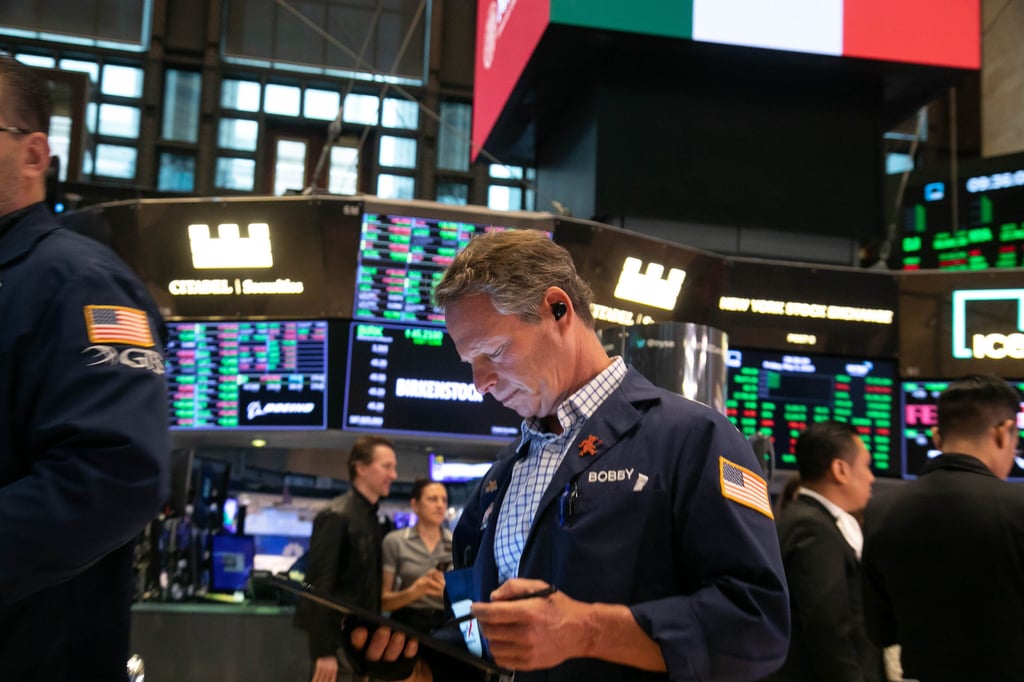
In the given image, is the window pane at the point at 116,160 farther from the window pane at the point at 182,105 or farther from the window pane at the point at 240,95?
the window pane at the point at 240,95

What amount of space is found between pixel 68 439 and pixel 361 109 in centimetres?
1330

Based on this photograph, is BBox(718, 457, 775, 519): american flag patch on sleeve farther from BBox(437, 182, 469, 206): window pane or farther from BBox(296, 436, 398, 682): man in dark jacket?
BBox(437, 182, 469, 206): window pane

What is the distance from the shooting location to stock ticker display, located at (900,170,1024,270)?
8438 millimetres

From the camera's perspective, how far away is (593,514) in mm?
1577

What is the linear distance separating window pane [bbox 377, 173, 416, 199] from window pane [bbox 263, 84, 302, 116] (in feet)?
4.89

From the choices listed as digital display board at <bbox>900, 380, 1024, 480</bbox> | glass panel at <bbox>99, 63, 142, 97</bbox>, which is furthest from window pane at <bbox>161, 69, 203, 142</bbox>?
digital display board at <bbox>900, 380, 1024, 480</bbox>

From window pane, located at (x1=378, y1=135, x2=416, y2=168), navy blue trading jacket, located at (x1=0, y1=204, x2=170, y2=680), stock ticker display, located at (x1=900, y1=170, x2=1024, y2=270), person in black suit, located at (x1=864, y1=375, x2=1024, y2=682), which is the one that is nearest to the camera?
navy blue trading jacket, located at (x1=0, y1=204, x2=170, y2=680)

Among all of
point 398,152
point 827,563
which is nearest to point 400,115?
point 398,152

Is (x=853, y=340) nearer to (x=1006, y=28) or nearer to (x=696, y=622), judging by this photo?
(x=696, y=622)

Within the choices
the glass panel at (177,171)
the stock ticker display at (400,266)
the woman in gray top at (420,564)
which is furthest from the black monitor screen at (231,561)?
the glass panel at (177,171)

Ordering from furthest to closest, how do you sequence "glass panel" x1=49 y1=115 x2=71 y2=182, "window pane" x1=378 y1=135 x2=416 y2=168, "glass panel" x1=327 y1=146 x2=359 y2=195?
"window pane" x1=378 y1=135 x2=416 y2=168
"glass panel" x1=327 y1=146 x2=359 y2=195
"glass panel" x1=49 y1=115 x2=71 y2=182

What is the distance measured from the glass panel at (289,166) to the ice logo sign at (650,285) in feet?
27.2

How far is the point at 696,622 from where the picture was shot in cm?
146

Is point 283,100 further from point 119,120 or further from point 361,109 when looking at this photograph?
point 119,120
